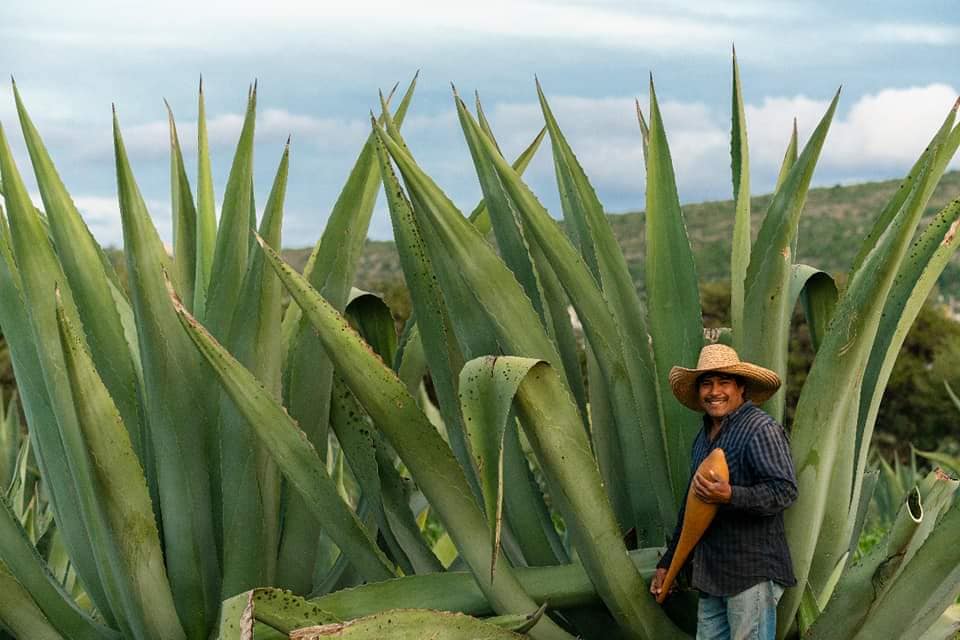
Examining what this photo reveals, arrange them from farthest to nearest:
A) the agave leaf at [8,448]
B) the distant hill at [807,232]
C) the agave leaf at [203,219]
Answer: the distant hill at [807,232]
the agave leaf at [8,448]
the agave leaf at [203,219]

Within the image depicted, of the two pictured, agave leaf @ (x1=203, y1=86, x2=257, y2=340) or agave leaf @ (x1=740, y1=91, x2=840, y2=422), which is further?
agave leaf @ (x1=203, y1=86, x2=257, y2=340)

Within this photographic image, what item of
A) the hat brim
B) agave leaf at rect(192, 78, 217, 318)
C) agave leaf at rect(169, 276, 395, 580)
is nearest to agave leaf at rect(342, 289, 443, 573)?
agave leaf at rect(169, 276, 395, 580)

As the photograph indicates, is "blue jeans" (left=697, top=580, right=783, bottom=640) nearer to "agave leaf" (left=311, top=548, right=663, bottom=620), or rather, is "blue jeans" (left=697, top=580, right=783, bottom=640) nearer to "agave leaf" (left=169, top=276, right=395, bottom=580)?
"agave leaf" (left=311, top=548, right=663, bottom=620)

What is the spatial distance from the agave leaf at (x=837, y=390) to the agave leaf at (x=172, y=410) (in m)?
1.44

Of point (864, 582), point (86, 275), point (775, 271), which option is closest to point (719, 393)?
point (775, 271)

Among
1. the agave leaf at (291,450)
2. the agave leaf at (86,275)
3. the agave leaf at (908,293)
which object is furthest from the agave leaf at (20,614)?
the agave leaf at (908,293)

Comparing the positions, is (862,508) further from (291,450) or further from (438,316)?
(291,450)

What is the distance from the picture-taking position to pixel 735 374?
2746 millimetres

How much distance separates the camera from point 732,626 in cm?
273

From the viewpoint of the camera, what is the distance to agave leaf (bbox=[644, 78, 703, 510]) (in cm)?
291

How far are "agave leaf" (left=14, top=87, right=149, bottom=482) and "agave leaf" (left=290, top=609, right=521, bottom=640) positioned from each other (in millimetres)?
950

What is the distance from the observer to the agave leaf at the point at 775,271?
9.18ft

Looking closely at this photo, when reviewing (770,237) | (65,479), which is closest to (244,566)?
(65,479)

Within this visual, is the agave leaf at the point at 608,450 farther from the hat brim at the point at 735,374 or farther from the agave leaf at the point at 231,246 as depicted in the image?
the agave leaf at the point at 231,246
